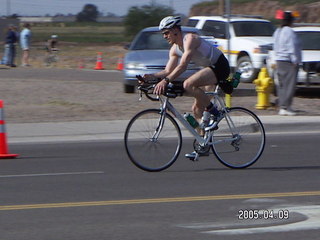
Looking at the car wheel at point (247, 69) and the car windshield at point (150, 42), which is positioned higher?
the car windshield at point (150, 42)

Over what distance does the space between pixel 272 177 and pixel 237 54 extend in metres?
14.1

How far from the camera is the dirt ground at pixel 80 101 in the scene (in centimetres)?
1591

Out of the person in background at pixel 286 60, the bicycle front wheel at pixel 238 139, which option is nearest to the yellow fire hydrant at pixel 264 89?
the person in background at pixel 286 60

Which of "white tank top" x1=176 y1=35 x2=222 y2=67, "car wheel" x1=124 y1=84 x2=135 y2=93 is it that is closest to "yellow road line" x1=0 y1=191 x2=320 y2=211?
"white tank top" x1=176 y1=35 x2=222 y2=67

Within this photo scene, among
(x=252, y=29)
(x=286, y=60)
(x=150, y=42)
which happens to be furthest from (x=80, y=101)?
(x=252, y=29)

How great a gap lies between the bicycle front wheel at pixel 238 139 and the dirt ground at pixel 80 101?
5.87 metres

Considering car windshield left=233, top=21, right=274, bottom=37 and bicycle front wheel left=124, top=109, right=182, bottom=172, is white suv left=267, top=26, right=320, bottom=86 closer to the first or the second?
car windshield left=233, top=21, right=274, bottom=37

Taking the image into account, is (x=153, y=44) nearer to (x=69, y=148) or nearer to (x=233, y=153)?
(x=69, y=148)

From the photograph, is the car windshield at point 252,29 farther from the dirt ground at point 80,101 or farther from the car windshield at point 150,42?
the car windshield at point 150,42

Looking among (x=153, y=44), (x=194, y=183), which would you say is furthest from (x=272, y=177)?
(x=153, y=44)

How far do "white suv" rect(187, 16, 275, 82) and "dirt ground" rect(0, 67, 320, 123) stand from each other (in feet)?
2.74

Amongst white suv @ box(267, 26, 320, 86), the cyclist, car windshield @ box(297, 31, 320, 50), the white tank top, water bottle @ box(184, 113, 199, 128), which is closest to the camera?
the cyclist

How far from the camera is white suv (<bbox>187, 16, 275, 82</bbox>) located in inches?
882

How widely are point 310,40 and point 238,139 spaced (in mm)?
11186
